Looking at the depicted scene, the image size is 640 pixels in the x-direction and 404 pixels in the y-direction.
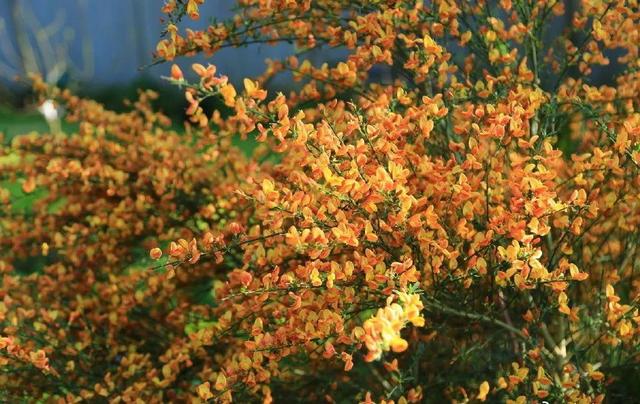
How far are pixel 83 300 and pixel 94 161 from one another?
599 mm

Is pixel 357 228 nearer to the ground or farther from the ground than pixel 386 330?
nearer to the ground

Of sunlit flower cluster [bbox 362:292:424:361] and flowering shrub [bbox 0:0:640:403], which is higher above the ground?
sunlit flower cluster [bbox 362:292:424:361]

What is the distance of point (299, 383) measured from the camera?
144 inches

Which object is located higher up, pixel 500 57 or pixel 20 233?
pixel 500 57

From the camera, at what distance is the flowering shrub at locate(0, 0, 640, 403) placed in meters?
2.48

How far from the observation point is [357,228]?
2414mm

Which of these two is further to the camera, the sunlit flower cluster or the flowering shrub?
the flowering shrub

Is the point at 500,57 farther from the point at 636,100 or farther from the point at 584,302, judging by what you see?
the point at 584,302

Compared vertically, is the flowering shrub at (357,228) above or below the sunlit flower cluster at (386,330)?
below

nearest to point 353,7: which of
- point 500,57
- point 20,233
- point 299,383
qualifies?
point 500,57

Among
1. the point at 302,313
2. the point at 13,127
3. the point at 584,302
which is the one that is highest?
the point at 302,313

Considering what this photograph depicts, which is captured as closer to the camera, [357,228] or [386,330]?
[386,330]

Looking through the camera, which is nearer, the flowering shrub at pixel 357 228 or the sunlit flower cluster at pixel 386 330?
the sunlit flower cluster at pixel 386 330

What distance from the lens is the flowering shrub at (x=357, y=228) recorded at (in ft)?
8.13
